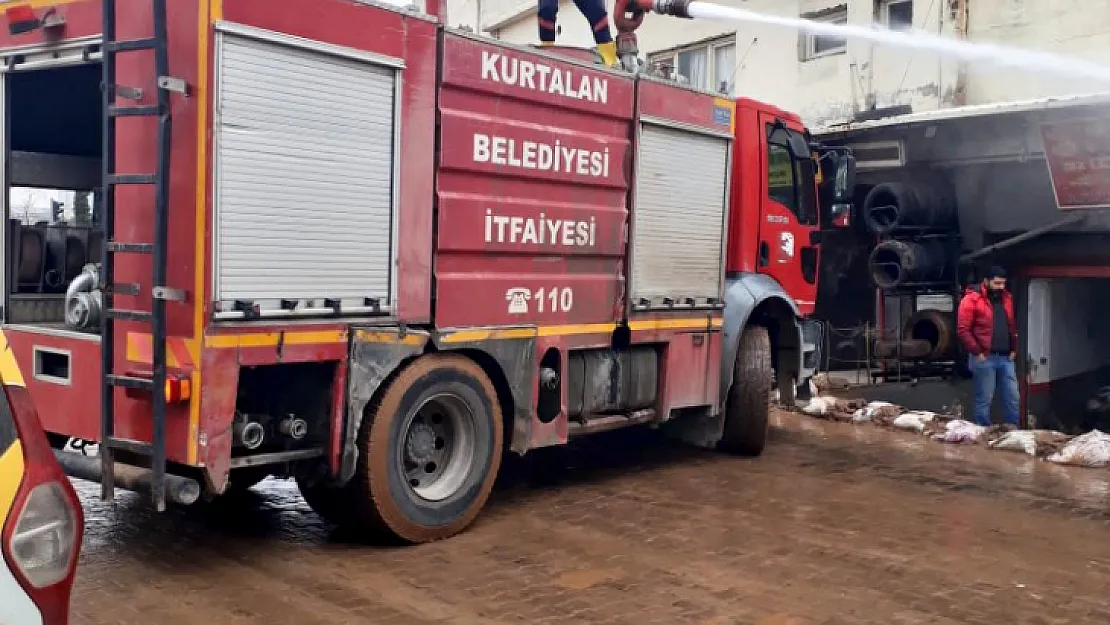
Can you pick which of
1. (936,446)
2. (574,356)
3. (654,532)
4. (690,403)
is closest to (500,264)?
(574,356)

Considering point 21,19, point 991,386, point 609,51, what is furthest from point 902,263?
point 21,19

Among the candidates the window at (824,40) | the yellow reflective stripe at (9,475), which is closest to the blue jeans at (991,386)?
the window at (824,40)

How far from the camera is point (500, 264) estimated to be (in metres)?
6.51

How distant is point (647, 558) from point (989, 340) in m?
6.77

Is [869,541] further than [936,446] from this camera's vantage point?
No

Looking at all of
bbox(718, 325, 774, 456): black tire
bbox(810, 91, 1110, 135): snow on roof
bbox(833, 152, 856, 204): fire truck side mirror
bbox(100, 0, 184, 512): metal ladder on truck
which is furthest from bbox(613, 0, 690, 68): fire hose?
bbox(100, 0, 184, 512): metal ladder on truck

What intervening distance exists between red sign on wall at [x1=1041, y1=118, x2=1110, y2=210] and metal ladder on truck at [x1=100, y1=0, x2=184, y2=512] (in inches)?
367

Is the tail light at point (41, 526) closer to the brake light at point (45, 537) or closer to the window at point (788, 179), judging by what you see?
the brake light at point (45, 537)

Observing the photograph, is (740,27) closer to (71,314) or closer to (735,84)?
(735,84)

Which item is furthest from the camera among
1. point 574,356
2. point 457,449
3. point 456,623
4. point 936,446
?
point 936,446

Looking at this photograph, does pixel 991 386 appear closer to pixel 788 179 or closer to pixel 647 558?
pixel 788 179

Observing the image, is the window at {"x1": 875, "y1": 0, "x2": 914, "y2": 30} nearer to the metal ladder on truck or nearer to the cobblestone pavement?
the cobblestone pavement

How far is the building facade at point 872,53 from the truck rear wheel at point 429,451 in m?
9.18

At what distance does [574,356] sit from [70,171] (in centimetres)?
352
